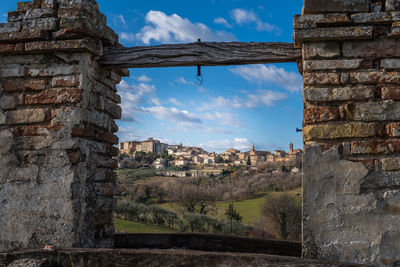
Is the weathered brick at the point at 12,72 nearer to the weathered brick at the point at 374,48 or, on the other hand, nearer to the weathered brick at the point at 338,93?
the weathered brick at the point at 338,93

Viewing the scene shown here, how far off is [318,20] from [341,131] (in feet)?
3.21

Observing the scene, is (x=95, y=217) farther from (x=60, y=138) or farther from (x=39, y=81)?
(x=39, y=81)

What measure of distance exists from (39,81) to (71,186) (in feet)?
3.61

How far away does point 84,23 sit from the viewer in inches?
128

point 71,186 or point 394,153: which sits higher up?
point 394,153

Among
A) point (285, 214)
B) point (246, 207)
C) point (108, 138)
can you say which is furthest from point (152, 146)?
point (108, 138)

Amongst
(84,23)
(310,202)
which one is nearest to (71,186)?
(84,23)

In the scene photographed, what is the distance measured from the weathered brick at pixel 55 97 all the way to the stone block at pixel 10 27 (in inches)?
28.0

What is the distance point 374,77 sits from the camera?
2793mm

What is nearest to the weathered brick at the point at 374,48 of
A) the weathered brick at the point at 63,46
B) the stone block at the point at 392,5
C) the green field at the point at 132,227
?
the stone block at the point at 392,5

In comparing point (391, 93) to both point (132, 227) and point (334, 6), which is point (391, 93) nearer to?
point (334, 6)

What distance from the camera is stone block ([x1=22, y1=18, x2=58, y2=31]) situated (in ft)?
10.8

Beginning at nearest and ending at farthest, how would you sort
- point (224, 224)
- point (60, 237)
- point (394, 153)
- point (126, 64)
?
point (394, 153) < point (60, 237) < point (126, 64) < point (224, 224)

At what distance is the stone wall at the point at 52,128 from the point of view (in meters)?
3.06
